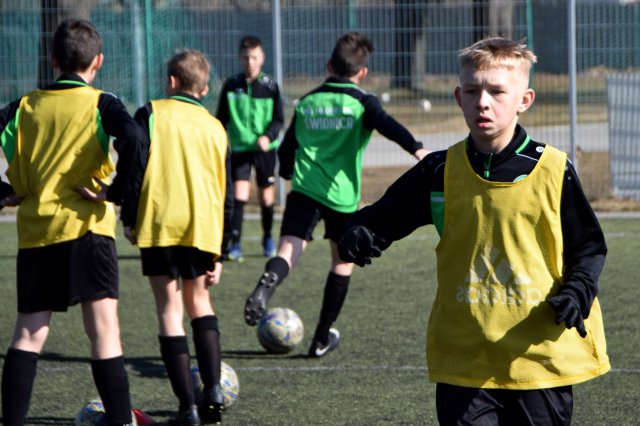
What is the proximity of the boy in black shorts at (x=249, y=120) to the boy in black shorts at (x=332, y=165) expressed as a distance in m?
3.53

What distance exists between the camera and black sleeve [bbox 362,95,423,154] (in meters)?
6.44

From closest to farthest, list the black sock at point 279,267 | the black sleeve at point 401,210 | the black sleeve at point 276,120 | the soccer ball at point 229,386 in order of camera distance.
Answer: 1. the black sleeve at point 401,210
2. the soccer ball at point 229,386
3. the black sock at point 279,267
4. the black sleeve at point 276,120

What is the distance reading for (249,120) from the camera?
10.6 m

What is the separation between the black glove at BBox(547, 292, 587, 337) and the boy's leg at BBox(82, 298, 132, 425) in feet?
6.90

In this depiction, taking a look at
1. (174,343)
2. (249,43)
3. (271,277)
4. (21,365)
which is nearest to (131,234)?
(174,343)

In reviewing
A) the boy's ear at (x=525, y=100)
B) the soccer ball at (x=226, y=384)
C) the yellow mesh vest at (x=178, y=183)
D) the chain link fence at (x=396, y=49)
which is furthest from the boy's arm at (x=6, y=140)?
the chain link fence at (x=396, y=49)

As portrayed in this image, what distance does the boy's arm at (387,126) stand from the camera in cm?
644

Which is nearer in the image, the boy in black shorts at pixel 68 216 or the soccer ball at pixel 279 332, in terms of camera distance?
the boy in black shorts at pixel 68 216

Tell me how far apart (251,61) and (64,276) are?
6.16 m

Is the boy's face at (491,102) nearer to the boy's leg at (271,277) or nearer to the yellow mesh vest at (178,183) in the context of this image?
the yellow mesh vest at (178,183)

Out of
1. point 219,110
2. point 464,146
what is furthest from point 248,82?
point 464,146

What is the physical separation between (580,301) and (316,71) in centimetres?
1109

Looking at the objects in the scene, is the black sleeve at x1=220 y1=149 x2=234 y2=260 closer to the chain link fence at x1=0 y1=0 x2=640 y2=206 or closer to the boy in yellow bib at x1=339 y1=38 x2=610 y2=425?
the boy in yellow bib at x1=339 y1=38 x2=610 y2=425

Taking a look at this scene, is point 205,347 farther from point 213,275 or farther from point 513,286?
point 513,286
